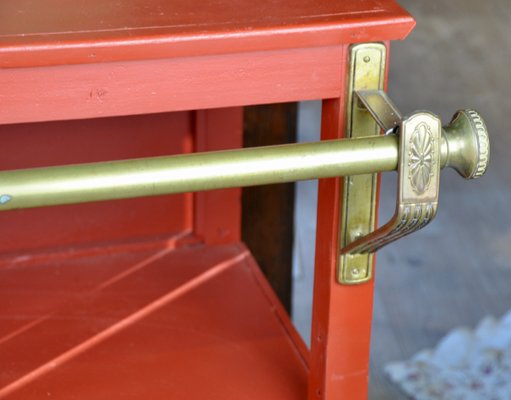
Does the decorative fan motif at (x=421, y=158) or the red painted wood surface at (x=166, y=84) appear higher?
the red painted wood surface at (x=166, y=84)

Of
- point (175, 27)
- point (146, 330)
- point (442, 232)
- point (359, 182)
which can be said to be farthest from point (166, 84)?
point (442, 232)

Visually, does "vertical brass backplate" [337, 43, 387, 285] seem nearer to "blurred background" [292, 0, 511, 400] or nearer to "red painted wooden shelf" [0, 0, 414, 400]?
"red painted wooden shelf" [0, 0, 414, 400]

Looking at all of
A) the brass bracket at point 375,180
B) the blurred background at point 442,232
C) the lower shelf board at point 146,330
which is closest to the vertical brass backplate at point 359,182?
the brass bracket at point 375,180

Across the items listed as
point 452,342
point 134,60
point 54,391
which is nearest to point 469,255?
point 452,342

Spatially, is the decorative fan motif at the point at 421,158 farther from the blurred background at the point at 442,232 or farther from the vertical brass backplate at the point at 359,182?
the blurred background at the point at 442,232

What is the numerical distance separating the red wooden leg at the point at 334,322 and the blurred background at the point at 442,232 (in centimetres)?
127

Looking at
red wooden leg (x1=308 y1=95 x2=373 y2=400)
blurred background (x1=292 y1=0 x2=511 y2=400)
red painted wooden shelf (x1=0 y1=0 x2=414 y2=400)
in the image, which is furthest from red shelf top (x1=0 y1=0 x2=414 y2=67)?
blurred background (x1=292 y1=0 x2=511 y2=400)

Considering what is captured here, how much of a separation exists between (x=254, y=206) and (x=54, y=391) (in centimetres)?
78

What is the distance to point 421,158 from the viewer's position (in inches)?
31.8

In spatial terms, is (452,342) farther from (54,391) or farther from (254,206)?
(54,391)

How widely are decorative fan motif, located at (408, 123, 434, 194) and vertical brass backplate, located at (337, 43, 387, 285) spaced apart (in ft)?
0.26

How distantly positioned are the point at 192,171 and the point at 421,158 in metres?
0.18

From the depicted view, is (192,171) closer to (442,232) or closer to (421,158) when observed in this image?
(421,158)

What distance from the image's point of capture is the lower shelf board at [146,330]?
1087 mm
